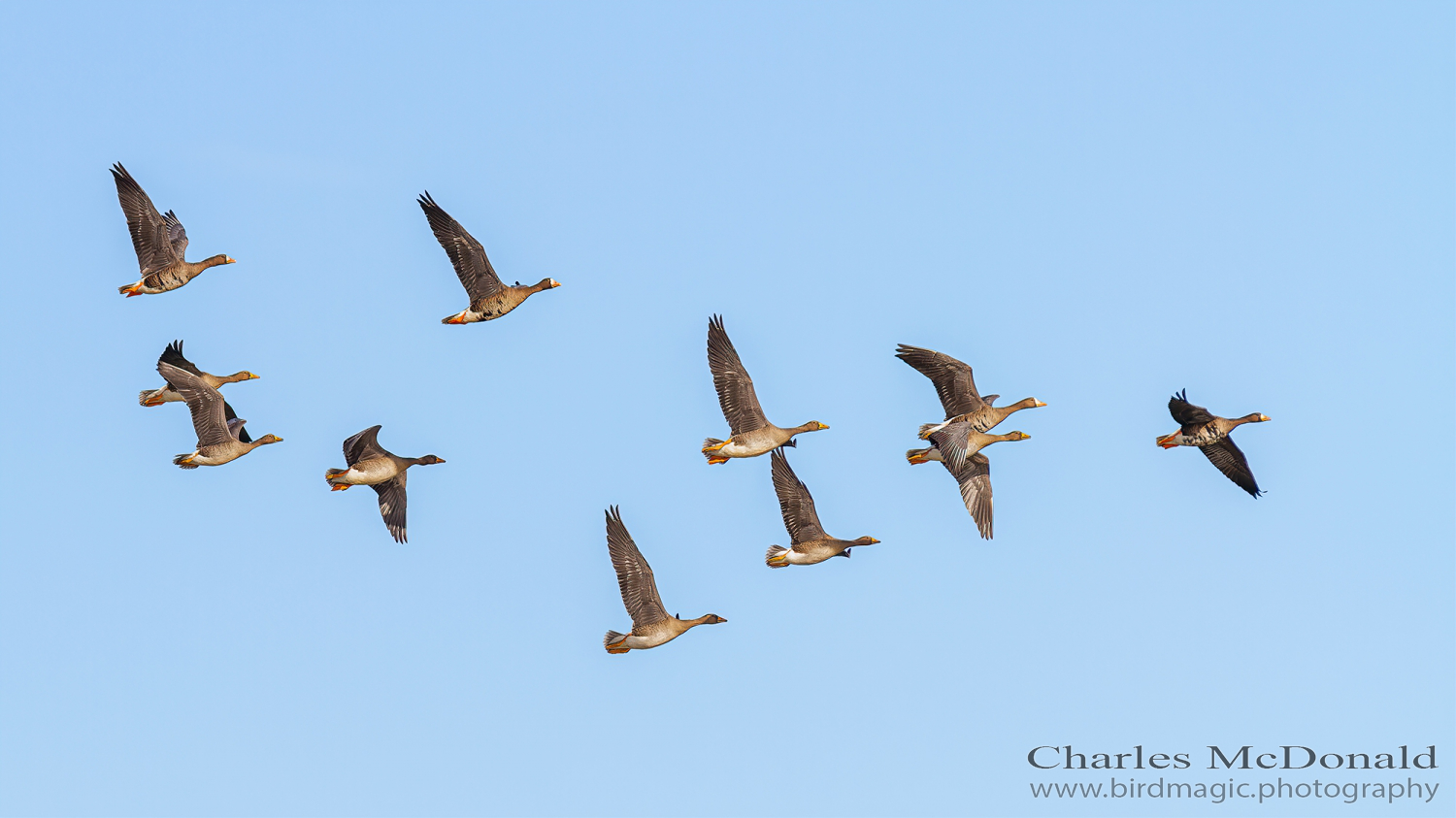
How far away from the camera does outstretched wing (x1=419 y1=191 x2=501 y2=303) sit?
50.4 meters

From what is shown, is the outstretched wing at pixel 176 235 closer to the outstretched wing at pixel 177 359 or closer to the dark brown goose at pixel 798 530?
the outstretched wing at pixel 177 359

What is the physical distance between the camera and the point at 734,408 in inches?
1972

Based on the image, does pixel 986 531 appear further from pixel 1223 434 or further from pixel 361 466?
pixel 361 466

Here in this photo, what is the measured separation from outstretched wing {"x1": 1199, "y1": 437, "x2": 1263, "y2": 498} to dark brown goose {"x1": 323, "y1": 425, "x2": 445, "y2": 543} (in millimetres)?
16355

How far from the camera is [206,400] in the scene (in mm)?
52469

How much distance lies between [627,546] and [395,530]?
599 centimetres

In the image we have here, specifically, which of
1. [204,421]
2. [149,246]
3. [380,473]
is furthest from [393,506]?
[149,246]

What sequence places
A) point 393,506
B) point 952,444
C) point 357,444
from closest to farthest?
point 952,444, point 357,444, point 393,506

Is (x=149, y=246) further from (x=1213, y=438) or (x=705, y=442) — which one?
(x=1213, y=438)

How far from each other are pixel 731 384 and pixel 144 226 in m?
13.1

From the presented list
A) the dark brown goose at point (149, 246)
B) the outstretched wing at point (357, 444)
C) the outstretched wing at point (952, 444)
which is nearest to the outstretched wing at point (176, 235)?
the dark brown goose at point (149, 246)

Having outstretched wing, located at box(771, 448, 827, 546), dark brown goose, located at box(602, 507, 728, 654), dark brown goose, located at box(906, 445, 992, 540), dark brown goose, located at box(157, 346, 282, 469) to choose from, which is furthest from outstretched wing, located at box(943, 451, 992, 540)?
dark brown goose, located at box(157, 346, 282, 469)

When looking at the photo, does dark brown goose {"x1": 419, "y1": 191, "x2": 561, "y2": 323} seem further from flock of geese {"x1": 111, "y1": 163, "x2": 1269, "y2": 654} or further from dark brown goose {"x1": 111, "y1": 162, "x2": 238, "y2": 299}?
dark brown goose {"x1": 111, "y1": 162, "x2": 238, "y2": 299}

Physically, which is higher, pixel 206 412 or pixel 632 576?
pixel 206 412
